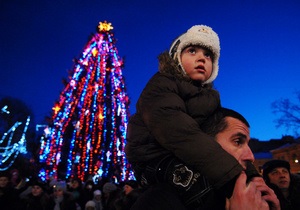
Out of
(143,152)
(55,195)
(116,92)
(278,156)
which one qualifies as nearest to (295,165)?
(278,156)

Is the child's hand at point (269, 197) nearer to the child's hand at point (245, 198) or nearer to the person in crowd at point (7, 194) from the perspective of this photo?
the child's hand at point (245, 198)

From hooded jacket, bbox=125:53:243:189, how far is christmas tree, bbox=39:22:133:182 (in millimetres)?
18946

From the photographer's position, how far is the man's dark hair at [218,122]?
5.28 ft

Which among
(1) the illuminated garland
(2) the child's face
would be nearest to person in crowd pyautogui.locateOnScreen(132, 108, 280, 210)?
(2) the child's face

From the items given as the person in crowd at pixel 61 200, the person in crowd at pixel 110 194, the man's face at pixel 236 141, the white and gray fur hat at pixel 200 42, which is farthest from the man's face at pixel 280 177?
the person in crowd at pixel 61 200

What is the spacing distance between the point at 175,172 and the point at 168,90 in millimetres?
494

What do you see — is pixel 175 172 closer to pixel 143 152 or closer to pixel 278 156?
pixel 143 152

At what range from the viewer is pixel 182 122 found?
143 cm

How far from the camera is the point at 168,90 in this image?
163 cm

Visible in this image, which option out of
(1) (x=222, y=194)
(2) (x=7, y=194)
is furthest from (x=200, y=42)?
(2) (x=7, y=194)

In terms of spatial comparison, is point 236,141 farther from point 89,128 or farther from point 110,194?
point 89,128

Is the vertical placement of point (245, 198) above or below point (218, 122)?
below

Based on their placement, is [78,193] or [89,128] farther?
[89,128]

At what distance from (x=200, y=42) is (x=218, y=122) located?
0.64 meters
